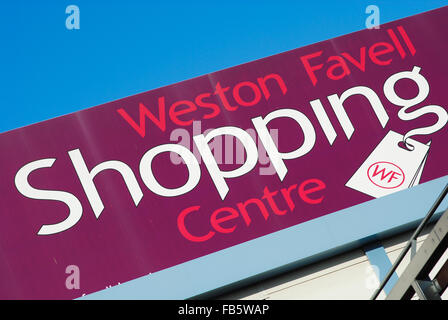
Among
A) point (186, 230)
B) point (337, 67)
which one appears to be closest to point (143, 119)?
point (186, 230)

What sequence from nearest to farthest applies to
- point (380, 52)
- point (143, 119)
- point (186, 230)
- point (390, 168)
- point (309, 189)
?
point (186, 230) → point (309, 189) → point (390, 168) → point (143, 119) → point (380, 52)

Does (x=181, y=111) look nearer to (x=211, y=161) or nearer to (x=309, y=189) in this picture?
(x=211, y=161)

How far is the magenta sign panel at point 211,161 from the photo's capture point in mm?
10484

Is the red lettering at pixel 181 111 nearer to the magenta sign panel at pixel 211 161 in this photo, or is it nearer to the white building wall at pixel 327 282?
the magenta sign panel at pixel 211 161

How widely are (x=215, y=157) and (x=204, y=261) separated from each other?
2.25 meters

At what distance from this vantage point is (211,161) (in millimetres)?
11422

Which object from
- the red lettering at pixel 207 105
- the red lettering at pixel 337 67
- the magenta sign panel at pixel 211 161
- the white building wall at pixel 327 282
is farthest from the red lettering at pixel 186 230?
the red lettering at pixel 337 67

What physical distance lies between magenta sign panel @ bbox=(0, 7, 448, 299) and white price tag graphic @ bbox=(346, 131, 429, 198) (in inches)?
0.8

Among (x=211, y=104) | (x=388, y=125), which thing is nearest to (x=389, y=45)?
(x=388, y=125)

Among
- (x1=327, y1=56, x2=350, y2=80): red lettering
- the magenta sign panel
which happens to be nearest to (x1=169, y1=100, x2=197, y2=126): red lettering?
the magenta sign panel

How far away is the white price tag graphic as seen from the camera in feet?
36.4

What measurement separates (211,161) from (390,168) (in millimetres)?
3618

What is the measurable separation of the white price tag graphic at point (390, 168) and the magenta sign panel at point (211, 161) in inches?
0.8

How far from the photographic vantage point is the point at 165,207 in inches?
429
